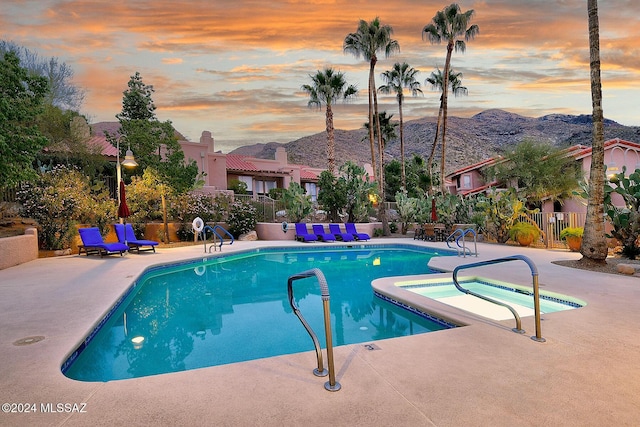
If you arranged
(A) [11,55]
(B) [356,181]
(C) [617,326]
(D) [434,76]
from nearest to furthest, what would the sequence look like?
(C) [617,326]
(A) [11,55]
(B) [356,181]
(D) [434,76]

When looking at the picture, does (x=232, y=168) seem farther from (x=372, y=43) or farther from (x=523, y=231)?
(x=523, y=231)

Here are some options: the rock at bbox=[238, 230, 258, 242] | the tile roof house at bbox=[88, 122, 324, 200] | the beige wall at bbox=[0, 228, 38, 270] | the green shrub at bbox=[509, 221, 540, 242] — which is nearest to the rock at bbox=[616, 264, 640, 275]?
the green shrub at bbox=[509, 221, 540, 242]

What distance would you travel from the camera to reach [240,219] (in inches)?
788

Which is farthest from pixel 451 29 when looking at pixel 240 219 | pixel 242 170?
pixel 242 170

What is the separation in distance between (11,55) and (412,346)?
1411 cm

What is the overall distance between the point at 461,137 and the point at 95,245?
7373cm

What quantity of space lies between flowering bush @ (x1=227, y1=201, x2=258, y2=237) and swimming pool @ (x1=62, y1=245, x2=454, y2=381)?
7.57 meters

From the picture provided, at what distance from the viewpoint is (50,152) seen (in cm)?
1994

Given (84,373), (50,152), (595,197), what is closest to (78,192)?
(50,152)

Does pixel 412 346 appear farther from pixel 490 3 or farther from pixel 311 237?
pixel 490 3

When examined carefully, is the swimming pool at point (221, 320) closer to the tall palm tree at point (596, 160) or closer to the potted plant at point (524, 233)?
the tall palm tree at point (596, 160)

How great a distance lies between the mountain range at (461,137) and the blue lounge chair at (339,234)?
4953 cm

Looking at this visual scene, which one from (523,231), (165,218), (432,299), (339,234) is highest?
(165,218)

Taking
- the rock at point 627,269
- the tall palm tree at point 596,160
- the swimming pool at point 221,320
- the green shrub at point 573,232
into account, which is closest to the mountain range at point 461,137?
the green shrub at point 573,232
